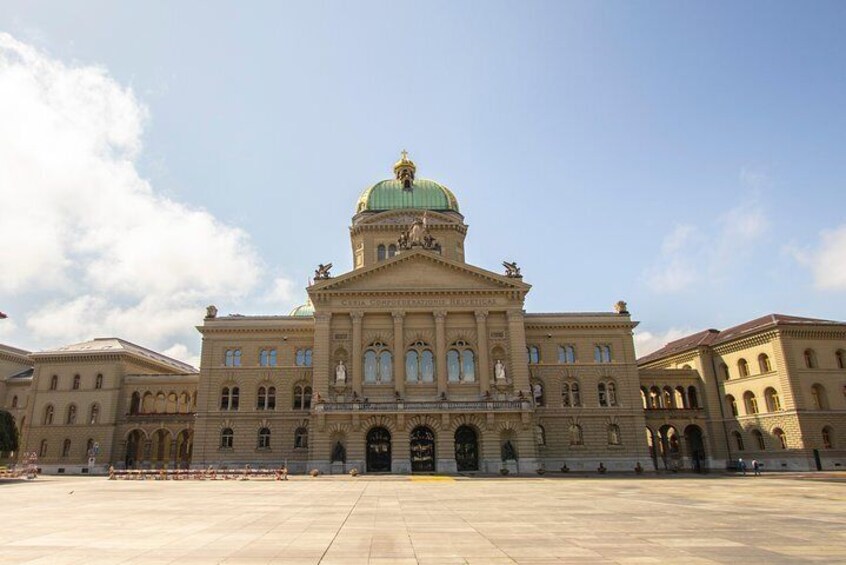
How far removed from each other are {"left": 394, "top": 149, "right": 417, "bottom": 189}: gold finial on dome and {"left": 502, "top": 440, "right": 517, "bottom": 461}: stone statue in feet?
113

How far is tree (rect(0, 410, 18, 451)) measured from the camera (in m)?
50.4

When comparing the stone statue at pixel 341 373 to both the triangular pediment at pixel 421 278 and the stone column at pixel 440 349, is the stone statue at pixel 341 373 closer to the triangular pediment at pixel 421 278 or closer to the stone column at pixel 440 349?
the triangular pediment at pixel 421 278

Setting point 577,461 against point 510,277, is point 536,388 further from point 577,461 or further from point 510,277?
point 510,277

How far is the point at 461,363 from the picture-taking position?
5859 cm

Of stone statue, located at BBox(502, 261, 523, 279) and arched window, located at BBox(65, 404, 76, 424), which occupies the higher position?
stone statue, located at BBox(502, 261, 523, 279)

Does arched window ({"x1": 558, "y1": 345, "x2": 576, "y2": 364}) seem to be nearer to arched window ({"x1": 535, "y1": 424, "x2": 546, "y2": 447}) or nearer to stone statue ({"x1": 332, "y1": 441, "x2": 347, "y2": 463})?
Answer: arched window ({"x1": 535, "y1": 424, "x2": 546, "y2": 447})

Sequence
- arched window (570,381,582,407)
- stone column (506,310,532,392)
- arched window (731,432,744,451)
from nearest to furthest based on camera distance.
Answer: stone column (506,310,532,392) < arched window (570,381,582,407) < arched window (731,432,744,451)

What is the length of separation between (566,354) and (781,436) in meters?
22.4

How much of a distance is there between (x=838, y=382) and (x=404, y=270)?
45.0 m

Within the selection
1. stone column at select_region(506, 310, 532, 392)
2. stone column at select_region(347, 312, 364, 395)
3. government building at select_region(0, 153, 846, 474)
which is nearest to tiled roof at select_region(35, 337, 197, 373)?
government building at select_region(0, 153, 846, 474)

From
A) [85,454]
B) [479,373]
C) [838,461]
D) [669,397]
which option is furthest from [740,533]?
[85,454]

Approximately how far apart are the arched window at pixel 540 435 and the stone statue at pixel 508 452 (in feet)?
20.8

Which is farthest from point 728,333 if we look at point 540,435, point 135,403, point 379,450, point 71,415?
point 71,415

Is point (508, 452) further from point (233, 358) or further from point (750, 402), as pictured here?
point (233, 358)
